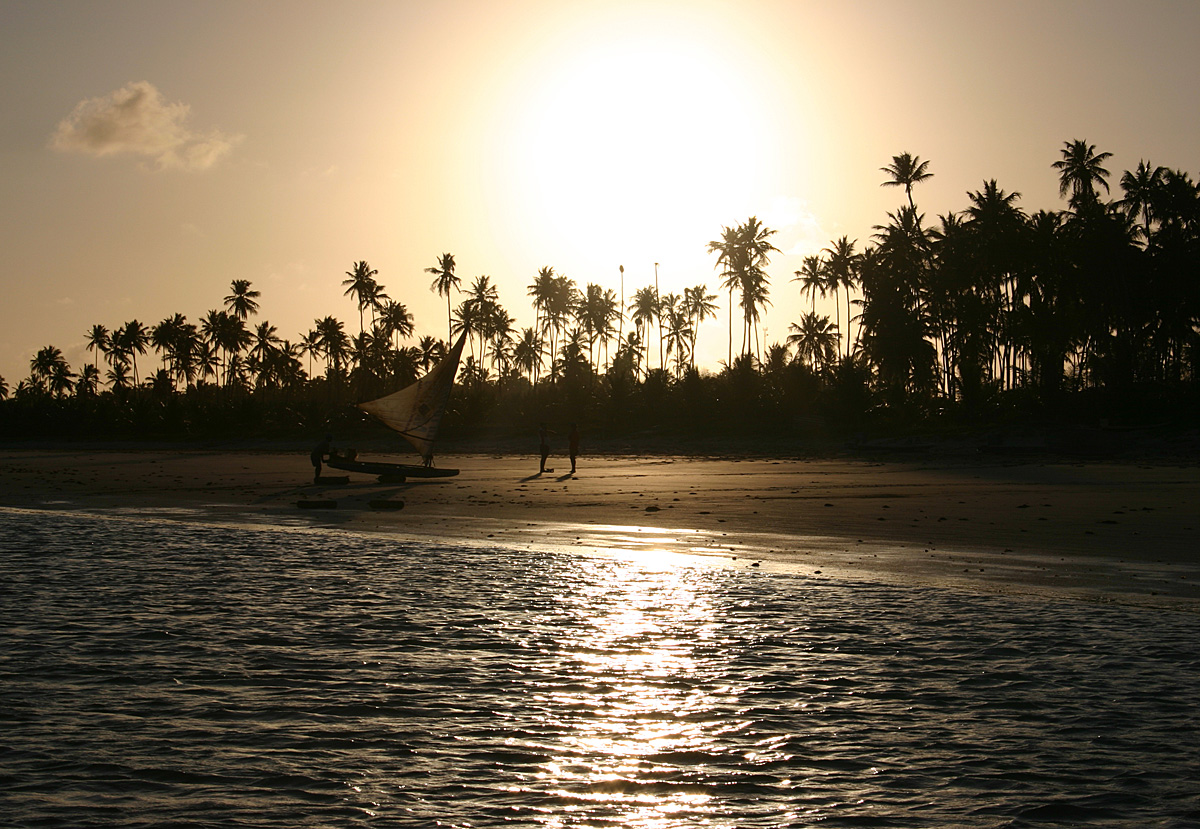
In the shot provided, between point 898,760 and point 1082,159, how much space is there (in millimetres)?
78577

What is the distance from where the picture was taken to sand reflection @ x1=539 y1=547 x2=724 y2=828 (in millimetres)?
5121

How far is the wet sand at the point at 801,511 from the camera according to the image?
13.5 m

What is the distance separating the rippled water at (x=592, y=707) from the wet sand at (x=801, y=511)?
252cm

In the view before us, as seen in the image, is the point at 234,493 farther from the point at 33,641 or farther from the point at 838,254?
the point at 838,254

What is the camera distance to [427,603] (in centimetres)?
1104

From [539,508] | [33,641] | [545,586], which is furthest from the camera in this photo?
[539,508]

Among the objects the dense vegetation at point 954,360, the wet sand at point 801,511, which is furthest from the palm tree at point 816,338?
the wet sand at point 801,511

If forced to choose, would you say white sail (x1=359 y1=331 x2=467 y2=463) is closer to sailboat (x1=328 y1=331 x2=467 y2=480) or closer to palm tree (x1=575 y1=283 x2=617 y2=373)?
sailboat (x1=328 y1=331 x2=467 y2=480)

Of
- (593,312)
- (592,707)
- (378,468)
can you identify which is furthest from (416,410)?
(593,312)

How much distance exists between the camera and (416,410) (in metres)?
38.4

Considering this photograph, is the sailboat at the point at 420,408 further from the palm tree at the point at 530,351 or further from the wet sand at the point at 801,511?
the palm tree at the point at 530,351

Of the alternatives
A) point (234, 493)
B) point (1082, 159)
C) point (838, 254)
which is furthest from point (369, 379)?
point (234, 493)

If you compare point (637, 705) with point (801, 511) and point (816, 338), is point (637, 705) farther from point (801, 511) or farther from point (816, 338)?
point (816, 338)

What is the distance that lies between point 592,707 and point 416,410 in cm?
3253
